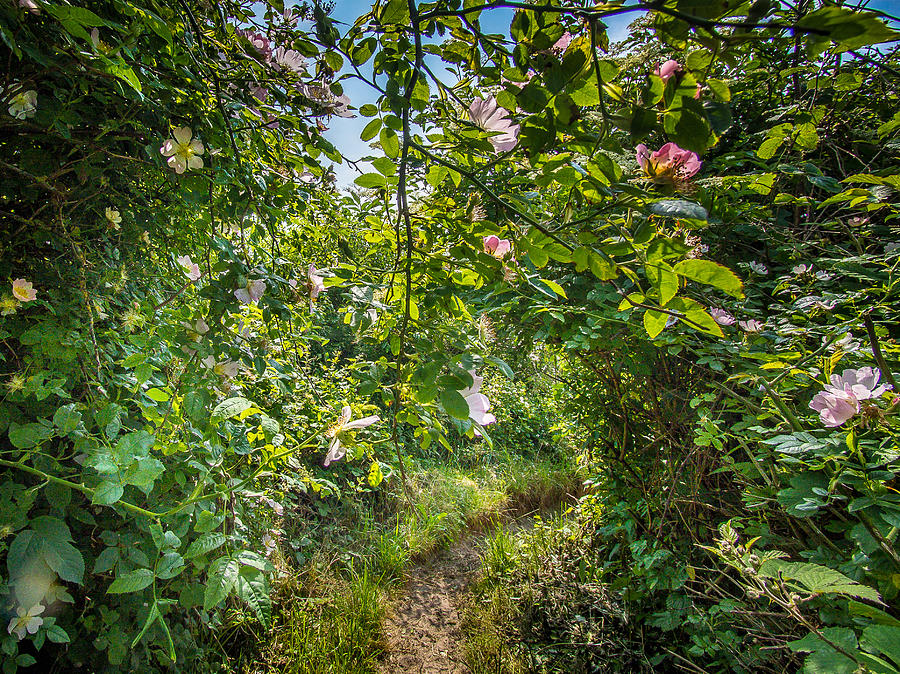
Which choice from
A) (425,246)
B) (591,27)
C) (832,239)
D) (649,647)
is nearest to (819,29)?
(591,27)

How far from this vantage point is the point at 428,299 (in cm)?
69

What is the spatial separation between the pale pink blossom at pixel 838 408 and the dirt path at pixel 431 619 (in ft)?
6.57

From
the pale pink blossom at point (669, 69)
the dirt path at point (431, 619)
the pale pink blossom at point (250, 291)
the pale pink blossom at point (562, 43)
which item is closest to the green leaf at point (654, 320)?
the pale pink blossom at point (669, 69)

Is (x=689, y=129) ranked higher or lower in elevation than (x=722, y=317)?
higher

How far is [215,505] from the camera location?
1.20 m

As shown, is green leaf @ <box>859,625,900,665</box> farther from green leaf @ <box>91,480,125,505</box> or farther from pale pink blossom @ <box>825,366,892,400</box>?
green leaf @ <box>91,480,125,505</box>

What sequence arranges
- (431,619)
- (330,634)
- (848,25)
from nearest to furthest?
(848,25) → (330,634) → (431,619)

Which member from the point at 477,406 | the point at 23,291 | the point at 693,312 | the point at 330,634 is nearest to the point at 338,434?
A: the point at 477,406

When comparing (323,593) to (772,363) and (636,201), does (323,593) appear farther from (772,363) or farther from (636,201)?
(636,201)

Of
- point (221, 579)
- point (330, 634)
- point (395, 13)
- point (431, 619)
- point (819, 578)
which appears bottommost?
point (431, 619)

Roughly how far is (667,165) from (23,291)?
129 cm

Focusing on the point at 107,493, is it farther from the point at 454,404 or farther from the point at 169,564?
the point at 454,404

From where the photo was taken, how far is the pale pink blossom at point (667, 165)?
0.49 metres

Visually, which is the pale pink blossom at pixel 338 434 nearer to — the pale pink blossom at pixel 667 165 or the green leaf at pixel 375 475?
the green leaf at pixel 375 475
